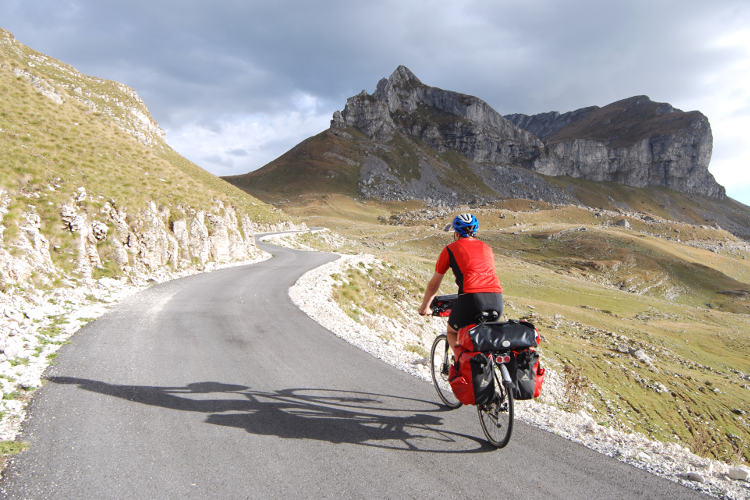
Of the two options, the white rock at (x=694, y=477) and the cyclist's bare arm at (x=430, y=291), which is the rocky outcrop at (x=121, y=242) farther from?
the white rock at (x=694, y=477)

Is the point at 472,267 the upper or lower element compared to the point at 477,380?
upper

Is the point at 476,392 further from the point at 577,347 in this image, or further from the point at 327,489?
the point at 577,347

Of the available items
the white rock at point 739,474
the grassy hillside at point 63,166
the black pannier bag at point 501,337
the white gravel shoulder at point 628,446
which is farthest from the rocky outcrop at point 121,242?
the white rock at point 739,474

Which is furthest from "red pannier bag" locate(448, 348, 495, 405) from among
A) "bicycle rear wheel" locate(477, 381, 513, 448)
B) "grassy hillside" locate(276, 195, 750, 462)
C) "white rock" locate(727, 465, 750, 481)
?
"grassy hillside" locate(276, 195, 750, 462)

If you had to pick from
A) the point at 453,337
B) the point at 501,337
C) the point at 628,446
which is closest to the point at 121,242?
the point at 453,337

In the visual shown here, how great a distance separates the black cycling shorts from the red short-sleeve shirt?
77 millimetres

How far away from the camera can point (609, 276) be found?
60.8 meters

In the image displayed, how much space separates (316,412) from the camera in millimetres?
5785

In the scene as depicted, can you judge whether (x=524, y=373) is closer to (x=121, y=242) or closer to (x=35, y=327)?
(x=35, y=327)

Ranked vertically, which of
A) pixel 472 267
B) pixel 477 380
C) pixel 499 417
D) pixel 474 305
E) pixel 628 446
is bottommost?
pixel 628 446

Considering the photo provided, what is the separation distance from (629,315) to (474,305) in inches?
1655

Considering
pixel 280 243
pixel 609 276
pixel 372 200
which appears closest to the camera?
pixel 280 243

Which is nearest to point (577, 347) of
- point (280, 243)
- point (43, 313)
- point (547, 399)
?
point (547, 399)

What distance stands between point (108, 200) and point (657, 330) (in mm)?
41708
